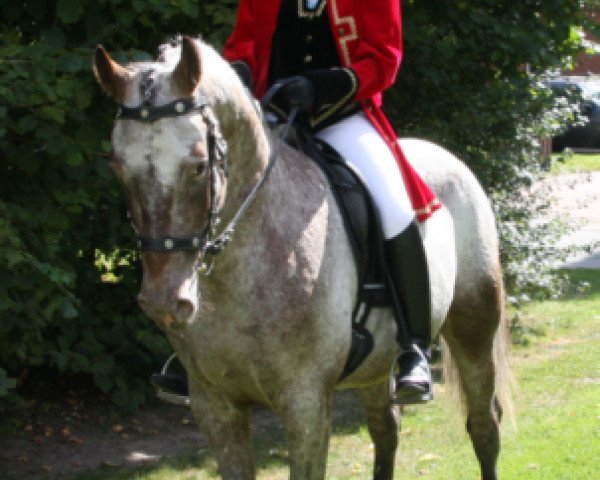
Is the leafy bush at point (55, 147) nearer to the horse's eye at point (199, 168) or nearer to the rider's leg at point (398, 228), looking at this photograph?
the rider's leg at point (398, 228)

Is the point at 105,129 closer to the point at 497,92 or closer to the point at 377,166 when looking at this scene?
the point at 377,166

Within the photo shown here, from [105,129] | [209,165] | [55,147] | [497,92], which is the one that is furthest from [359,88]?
[497,92]

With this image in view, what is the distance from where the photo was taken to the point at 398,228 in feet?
14.0

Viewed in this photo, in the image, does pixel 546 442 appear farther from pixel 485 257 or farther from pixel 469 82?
pixel 469 82

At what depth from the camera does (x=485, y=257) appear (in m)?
5.25

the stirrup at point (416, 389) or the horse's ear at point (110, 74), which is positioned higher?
the horse's ear at point (110, 74)

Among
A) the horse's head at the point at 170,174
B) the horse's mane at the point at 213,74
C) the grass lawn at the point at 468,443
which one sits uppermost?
the horse's mane at the point at 213,74

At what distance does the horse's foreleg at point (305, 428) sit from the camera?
382cm

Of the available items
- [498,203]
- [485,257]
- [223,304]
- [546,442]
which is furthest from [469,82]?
[223,304]

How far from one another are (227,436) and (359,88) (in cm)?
135

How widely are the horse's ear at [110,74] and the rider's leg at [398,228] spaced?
1.15 meters

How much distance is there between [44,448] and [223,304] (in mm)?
3515

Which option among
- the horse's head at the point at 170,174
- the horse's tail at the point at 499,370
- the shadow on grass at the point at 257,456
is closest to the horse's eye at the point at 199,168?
the horse's head at the point at 170,174

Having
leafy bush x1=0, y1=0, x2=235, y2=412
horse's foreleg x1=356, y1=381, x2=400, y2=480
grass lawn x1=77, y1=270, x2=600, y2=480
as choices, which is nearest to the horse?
horse's foreleg x1=356, y1=381, x2=400, y2=480
